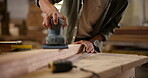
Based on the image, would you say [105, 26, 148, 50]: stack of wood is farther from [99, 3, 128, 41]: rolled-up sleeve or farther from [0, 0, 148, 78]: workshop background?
[99, 3, 128, 41]: rolled-up sleeve

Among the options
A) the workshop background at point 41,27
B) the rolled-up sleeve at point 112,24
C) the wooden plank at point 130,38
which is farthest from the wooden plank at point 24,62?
the wooden plank at point 130,38

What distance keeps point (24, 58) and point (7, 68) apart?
13 centimetres

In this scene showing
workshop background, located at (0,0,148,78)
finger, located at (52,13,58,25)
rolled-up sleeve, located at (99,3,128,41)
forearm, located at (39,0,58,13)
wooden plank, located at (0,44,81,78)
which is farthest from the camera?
workshop background, located at (0,0,148,78)

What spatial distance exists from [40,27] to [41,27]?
0.03 meters

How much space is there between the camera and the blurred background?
446cm

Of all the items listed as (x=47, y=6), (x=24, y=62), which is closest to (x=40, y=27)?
(x=47, y=6)

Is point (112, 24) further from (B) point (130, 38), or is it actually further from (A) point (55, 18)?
(B) point (130, 38)

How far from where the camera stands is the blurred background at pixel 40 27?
4457mm

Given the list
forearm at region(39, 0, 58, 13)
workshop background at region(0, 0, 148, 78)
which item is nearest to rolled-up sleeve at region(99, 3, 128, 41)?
forearm at region(39, 0, 58, 13)

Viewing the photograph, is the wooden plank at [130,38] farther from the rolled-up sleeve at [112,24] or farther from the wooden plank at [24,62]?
the wooden plank at [24,62]

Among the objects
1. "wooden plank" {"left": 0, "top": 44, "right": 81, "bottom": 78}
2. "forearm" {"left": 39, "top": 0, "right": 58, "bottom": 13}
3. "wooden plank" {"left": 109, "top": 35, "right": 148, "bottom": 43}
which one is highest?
"forearm" {"left": 39, "top": 0, "right": 58, "bottom": 13}

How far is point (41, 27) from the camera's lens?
16.6 ft

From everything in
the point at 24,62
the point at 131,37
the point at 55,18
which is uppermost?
the point at 55,18

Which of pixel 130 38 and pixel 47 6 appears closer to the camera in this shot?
pixel 47 6
